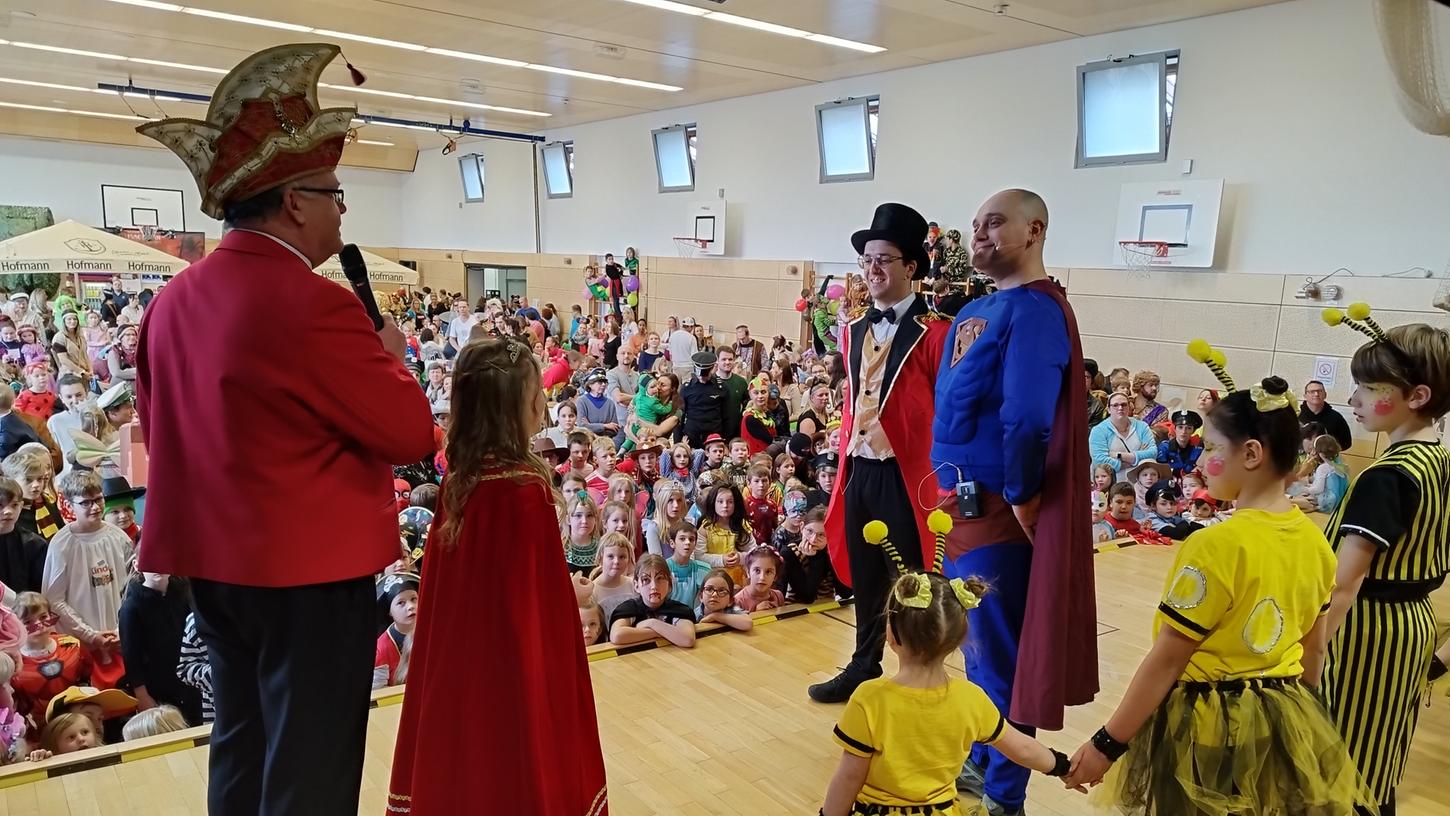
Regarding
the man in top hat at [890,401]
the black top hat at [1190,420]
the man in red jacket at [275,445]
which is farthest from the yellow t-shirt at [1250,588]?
the black top hat at [1190,420]

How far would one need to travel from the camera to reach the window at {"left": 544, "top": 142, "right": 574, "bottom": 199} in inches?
660

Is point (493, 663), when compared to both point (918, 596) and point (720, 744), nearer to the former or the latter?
point (918, 596)

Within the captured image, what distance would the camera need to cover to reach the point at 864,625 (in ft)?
10.0

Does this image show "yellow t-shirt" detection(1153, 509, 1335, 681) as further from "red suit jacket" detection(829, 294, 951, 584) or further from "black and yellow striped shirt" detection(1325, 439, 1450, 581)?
"red suit jacket" detection(829, 294, 951, 584)

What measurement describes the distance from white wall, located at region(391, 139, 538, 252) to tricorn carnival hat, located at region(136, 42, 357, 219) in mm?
16701

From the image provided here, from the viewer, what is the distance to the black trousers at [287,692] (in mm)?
1560

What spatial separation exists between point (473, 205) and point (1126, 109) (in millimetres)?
14949

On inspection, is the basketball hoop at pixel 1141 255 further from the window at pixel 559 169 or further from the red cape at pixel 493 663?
the window at pixel 559 169

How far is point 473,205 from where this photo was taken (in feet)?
65.1

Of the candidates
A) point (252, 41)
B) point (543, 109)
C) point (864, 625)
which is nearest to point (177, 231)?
point (543, 109)

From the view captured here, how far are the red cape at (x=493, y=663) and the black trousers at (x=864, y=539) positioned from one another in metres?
1.23

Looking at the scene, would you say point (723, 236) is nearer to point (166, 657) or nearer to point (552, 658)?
point (166, 657)

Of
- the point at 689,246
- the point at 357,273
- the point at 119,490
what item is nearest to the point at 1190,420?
the point at 357,273

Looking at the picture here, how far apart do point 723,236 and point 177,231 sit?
1448 centimetres
